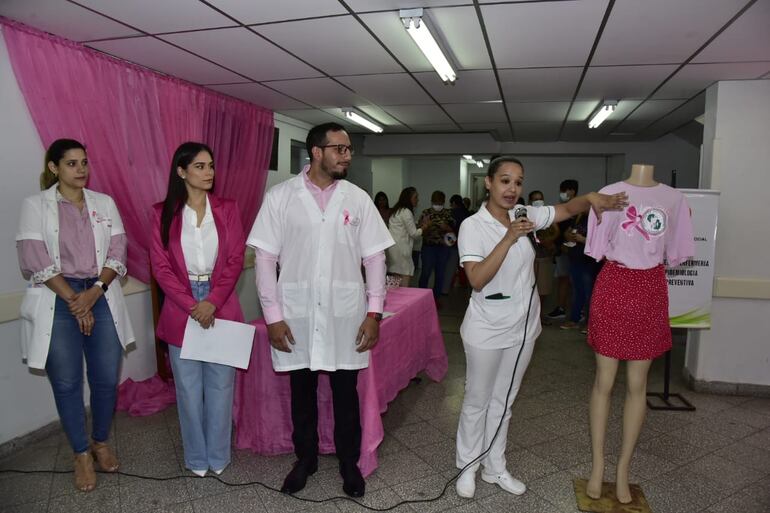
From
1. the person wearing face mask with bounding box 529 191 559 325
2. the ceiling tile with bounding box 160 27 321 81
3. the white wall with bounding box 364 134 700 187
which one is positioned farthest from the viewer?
the white wall with bounding box 364 134 700 187

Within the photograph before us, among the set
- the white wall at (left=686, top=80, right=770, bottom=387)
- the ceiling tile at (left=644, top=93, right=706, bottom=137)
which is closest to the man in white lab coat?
the white wall at (left=686, top=80, right=770, bottom=387)

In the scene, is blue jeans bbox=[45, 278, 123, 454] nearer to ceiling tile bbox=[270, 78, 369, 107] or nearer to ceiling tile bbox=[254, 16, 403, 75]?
ceiling tile bbox=[254, 16, 403, 75]

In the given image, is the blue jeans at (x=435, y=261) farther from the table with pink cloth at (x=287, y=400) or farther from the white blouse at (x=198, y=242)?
the white blouse at (x=198, y=242)

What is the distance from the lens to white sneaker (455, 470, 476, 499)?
249cm

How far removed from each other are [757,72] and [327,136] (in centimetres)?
344

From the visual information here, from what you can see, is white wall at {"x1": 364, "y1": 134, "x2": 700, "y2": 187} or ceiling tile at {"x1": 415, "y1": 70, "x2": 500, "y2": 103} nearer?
ceiling tile at {"x1": 415, "y1": 70, "x2": 500, "y2": 103}

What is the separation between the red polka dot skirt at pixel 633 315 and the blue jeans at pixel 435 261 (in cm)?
460

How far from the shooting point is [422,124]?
23.1 feet

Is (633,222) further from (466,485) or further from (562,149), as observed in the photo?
(562,149)

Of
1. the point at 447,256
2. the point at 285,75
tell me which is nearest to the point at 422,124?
the point at 447,256

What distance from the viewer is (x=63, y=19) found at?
2.87 meters

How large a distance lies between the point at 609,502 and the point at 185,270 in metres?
2.34

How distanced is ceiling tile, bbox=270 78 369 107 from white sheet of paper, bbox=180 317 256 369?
256cm

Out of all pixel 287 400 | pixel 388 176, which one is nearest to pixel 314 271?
pixel 287 400
